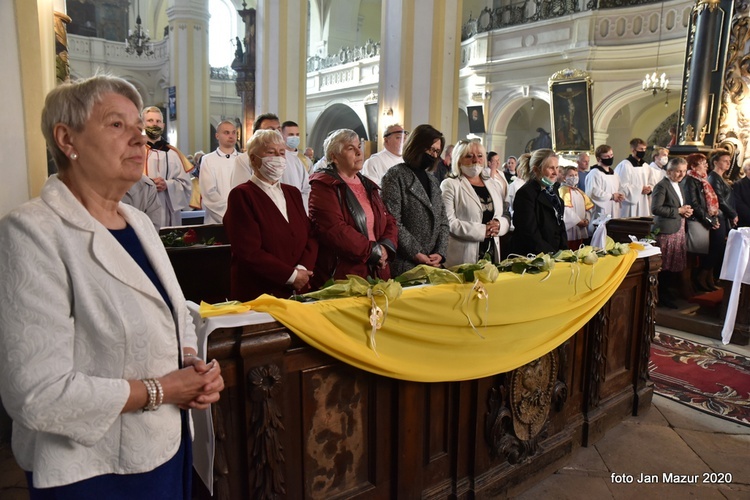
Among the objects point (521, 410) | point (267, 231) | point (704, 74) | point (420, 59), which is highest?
point (704, 74)

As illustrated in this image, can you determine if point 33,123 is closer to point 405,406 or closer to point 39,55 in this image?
point 39,55

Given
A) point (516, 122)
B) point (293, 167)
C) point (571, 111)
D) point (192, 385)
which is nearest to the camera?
point (192, 385)

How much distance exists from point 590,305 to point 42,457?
2.76 m

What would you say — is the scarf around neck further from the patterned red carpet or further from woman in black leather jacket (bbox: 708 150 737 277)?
the patterned red carpet

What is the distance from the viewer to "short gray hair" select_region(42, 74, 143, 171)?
1193 millimetres

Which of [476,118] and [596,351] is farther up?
[476,118]

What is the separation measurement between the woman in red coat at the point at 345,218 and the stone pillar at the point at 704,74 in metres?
7.69

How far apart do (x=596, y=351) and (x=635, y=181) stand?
7186mm

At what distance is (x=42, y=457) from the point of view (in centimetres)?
114

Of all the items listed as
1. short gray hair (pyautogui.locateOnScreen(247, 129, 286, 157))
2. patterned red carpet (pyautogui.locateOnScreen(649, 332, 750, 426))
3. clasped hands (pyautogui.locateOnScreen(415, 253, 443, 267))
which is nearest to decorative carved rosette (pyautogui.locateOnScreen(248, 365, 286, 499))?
short gray hair (pyautogui.locateOnScreen(247, 129, 286, 157))

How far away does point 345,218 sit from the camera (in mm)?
3025

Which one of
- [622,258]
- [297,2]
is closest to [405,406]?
[622,258]

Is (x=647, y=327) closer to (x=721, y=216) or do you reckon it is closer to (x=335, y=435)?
(x=335, y=435)

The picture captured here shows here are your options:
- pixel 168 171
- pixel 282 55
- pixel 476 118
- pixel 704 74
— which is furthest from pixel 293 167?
pixel 476 118
